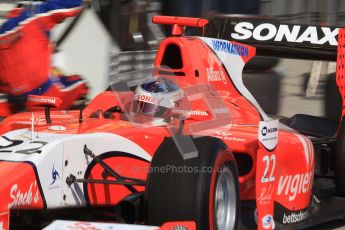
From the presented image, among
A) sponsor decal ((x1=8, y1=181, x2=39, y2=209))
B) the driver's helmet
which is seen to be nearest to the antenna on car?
the driver's helmet

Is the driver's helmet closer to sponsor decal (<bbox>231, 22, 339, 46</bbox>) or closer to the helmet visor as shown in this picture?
the helmet visor

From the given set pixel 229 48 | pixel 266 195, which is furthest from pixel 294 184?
pixel 229 48

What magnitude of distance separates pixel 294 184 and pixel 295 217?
0.21m

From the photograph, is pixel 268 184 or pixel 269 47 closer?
pixel 268 184

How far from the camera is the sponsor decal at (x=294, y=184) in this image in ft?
16.4

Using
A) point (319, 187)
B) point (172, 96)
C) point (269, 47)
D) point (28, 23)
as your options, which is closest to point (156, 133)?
point (172, 96)

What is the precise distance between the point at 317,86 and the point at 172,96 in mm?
6413

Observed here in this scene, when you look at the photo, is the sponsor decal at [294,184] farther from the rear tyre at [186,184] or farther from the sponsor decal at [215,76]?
the sponsor decal at [215,76]

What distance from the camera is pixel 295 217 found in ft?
16.9

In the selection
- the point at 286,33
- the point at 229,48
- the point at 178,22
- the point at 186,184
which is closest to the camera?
the point at 186,184

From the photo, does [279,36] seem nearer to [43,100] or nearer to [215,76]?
[215,76]

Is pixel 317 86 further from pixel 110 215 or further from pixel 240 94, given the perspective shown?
pixel 110 215

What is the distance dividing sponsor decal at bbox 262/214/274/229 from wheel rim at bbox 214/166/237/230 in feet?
0.83

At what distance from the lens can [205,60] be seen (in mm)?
5652
